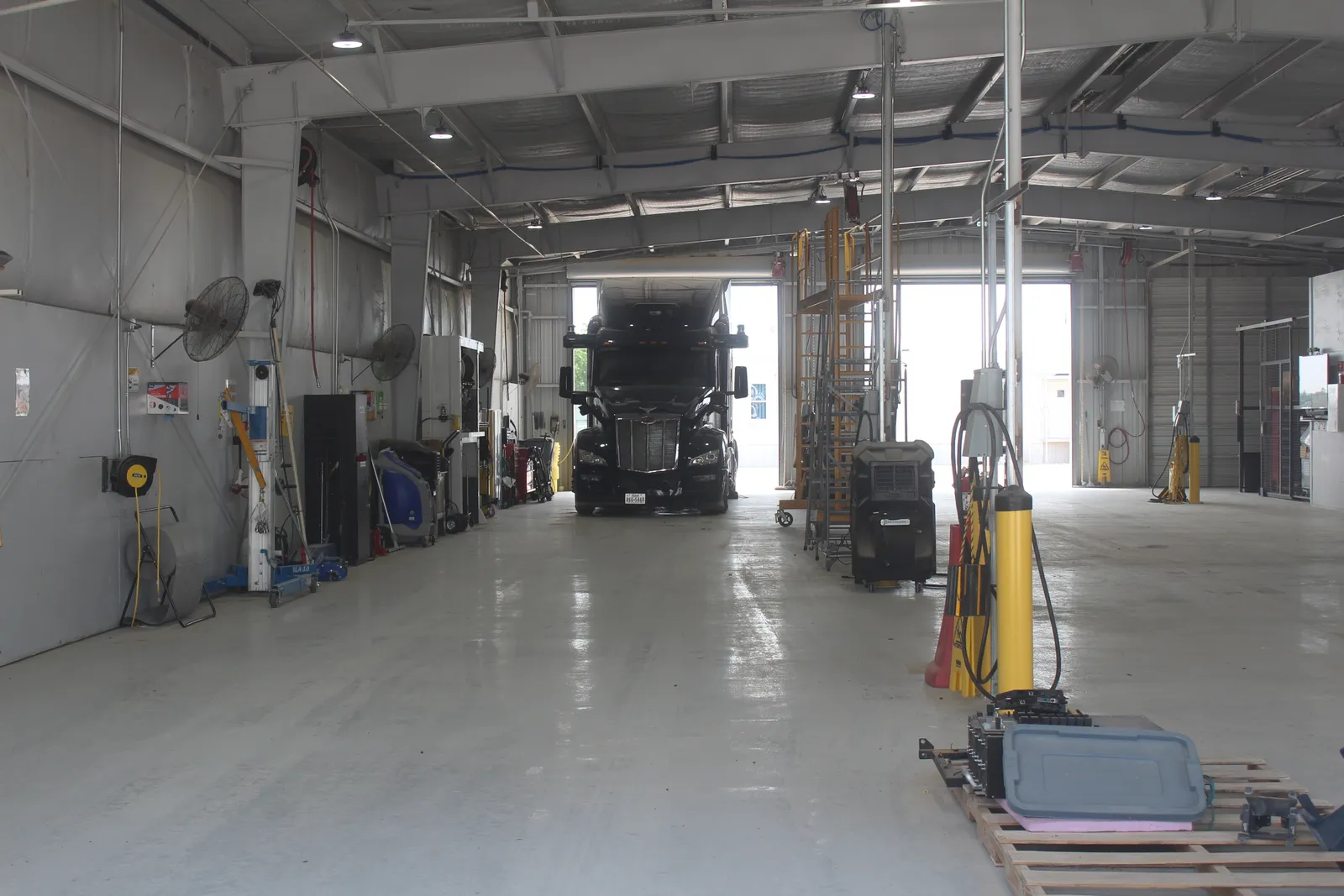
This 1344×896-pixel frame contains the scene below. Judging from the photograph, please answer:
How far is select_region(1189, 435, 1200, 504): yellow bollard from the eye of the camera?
1619 centimetres

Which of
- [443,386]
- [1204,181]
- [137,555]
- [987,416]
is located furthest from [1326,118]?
[137,555]

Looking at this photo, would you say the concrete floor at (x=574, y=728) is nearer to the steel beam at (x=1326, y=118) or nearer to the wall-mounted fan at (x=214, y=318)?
the wall-mounted fan at (x=214, y=318)

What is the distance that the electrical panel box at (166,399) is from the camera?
6867 mm

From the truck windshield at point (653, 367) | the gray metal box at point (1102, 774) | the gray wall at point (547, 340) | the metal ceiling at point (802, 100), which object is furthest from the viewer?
the gray wall at point (547, 340)

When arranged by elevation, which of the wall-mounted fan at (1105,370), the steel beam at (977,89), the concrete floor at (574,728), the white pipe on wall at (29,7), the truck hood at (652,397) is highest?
the steel beam at (977,89)

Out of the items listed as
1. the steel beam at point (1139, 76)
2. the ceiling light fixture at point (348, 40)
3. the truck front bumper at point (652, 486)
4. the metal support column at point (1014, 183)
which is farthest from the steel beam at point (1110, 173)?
the metal support column at point (1014, 183)

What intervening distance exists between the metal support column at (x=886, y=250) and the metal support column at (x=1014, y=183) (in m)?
4.11

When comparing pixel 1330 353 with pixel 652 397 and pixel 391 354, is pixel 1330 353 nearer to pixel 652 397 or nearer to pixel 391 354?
pixel 652 397

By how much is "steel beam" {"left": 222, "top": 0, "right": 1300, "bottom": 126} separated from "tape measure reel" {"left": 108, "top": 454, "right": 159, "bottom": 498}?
135 inches

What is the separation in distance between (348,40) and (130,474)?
11.8ft

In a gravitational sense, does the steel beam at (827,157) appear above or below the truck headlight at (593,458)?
above

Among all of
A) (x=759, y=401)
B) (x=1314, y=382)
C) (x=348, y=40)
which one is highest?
(x=348, y=40)

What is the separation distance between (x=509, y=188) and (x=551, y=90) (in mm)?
4464

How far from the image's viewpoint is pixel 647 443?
13078 millimetres
